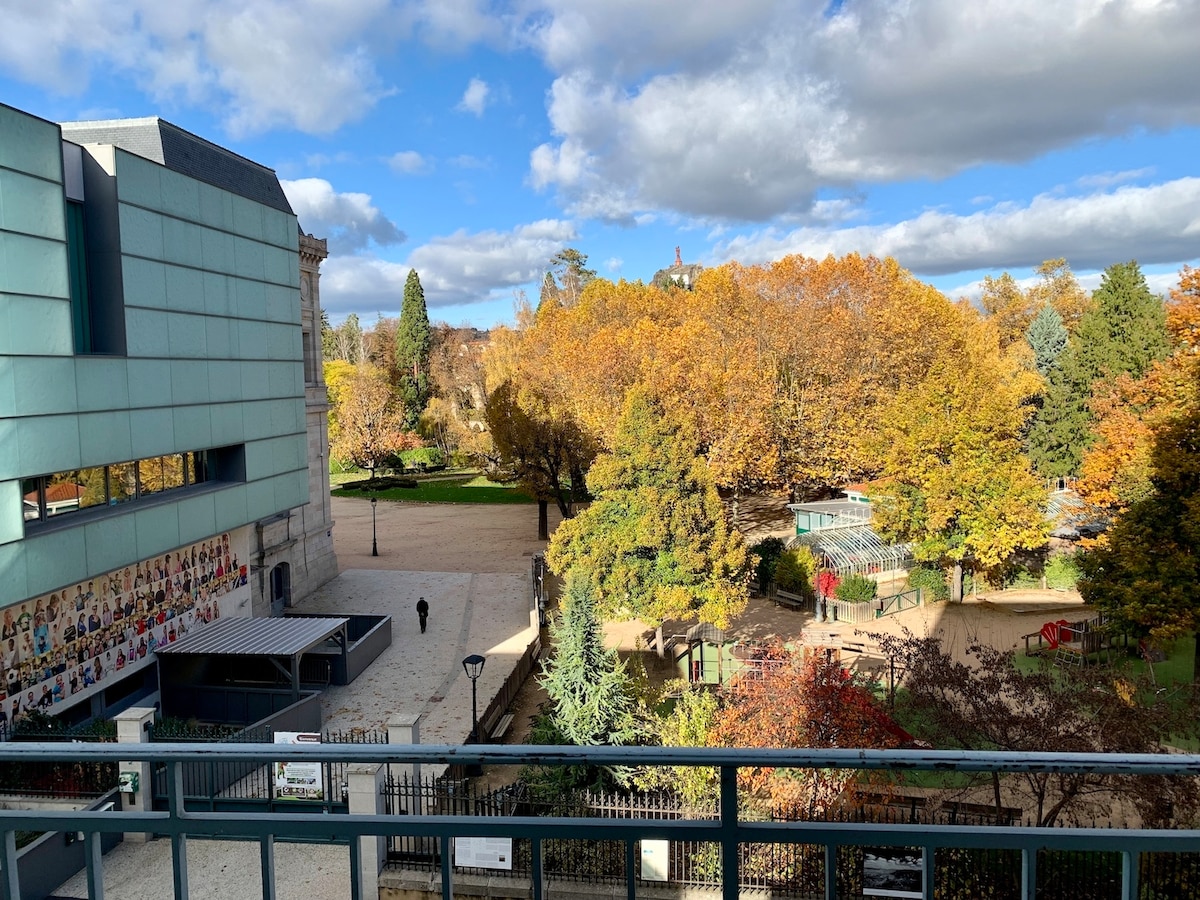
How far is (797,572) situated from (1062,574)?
974 cm

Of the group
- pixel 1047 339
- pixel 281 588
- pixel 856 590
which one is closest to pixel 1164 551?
pixel 856 590

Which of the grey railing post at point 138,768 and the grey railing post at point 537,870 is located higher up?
the grey railing post at point 537,870

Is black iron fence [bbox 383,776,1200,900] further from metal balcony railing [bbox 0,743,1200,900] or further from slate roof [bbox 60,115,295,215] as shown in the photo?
slate roof [bbox 60,115,295,215]

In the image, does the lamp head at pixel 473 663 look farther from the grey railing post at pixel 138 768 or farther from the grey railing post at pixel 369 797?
the grey railing post at pixel 138 768

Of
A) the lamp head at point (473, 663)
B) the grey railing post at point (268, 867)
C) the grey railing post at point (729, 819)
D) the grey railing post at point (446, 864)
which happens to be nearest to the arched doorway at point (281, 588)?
the lamp head at point (473, 663)

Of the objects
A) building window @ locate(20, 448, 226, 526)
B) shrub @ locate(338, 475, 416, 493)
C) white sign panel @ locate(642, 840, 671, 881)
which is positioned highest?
building window @ locate(20, 448, 226, 526)

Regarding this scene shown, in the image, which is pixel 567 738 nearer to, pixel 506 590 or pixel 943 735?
pixel 943 735

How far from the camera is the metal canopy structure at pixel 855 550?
3075 cm

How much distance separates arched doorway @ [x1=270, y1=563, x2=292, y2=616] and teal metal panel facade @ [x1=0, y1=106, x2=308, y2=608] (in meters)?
3.94

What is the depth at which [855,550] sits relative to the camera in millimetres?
31469

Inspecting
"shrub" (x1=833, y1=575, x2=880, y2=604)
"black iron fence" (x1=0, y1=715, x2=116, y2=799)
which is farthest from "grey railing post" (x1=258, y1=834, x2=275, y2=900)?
"shrub" (x1=833, y1=575, x2=880, y2=604)

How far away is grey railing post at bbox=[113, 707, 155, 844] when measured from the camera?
14000 millimetres

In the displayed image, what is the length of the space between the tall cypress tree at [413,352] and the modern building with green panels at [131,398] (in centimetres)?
4123

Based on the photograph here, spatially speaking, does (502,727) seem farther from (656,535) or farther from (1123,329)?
(1123,329)
